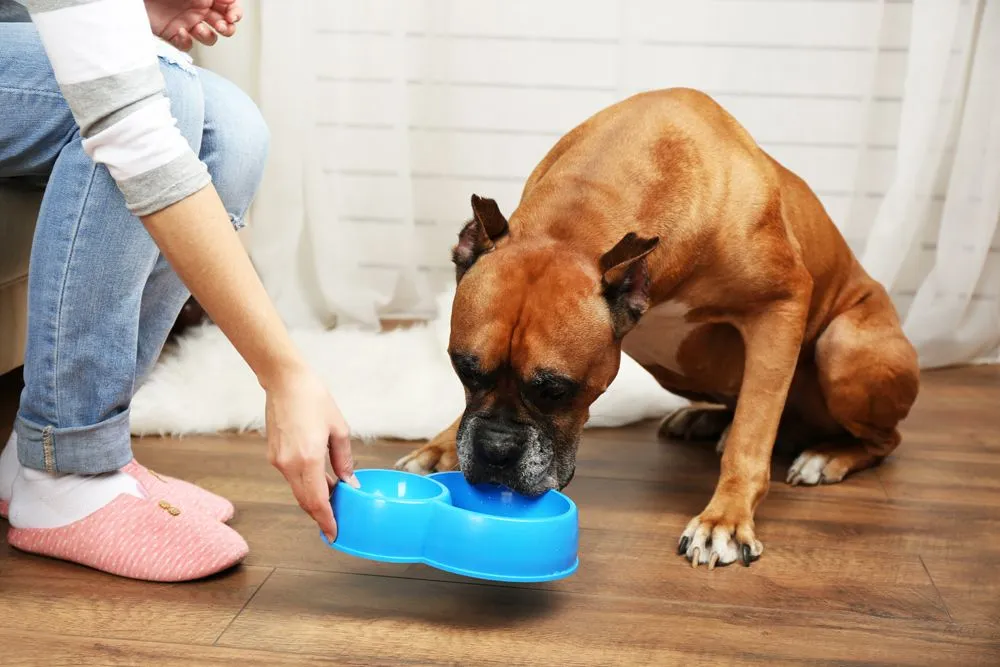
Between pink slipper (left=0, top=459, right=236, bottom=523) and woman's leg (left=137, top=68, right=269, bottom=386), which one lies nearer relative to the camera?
pink slipper (left=0, top=459, right=236, bottom=523)

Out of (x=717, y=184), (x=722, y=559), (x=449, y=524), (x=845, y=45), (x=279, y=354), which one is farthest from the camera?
(x=845, y=45)

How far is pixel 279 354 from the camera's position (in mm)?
1408

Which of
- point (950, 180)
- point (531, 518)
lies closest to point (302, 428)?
point (531, 518)

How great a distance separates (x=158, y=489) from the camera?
182 cm

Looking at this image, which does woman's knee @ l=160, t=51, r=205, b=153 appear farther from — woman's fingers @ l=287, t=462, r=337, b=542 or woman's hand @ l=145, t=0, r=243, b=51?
woman's fingers @ l=287, t=462, r=337, b=542

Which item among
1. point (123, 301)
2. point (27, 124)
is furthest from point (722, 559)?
point (27, 124)

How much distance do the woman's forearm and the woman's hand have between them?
642mm

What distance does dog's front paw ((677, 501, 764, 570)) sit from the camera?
6.28ft

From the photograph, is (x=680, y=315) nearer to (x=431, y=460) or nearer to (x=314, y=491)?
(x=431, y=460)

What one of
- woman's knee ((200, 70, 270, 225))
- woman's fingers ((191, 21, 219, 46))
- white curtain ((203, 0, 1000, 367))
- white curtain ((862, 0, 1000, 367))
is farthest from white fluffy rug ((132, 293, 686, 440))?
white curtain ((862, 0, 1000, 367))

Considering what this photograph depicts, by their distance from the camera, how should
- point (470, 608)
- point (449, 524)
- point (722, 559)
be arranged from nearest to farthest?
point (449, 524) → point (470, 608) → point (722, 559)

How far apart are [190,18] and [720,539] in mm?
1291

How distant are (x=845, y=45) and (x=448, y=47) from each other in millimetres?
1300

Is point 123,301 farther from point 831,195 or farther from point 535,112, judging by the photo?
point 831,195
